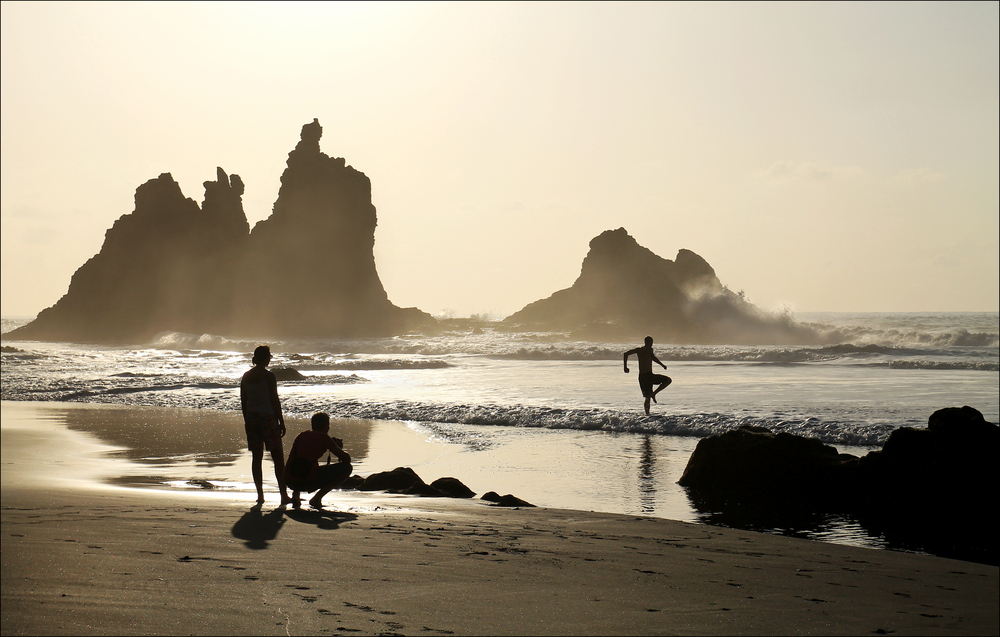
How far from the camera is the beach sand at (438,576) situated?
3.98 meters

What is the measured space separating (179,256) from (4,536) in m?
110

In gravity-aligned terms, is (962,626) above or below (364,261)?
below

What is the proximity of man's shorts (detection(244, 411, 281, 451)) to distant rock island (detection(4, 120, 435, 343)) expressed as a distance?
8700 cm

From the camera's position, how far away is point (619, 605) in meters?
4.43

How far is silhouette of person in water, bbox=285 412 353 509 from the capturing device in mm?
7547

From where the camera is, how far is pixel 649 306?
87.8 meters

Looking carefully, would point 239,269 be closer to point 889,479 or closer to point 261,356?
point 261,356

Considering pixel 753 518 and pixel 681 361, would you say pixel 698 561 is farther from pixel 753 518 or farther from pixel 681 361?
pixel 681 361

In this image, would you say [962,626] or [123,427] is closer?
[962,626]

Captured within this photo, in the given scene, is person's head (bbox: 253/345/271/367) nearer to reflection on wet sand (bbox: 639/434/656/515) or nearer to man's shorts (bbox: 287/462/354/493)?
man's shorts (bbox: 287/462/354/493)

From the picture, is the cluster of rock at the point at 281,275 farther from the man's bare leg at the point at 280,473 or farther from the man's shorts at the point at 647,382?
the man's bare leg at the point at 280,473

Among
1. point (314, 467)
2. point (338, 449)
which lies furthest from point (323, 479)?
point (338, 449)

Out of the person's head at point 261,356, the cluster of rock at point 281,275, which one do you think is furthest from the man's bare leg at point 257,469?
the cluster of rock at point 281,275

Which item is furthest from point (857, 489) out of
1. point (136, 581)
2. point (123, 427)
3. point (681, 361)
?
point (681, 361)
